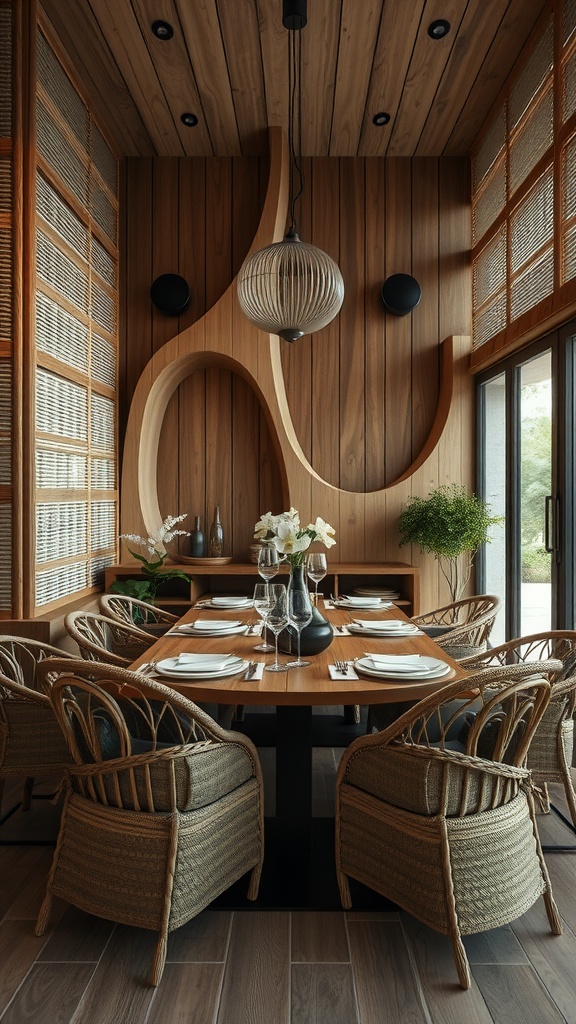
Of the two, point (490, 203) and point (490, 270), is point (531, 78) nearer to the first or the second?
point (490, 203)

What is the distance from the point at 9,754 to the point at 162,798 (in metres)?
0.79

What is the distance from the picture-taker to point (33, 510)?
3189mm

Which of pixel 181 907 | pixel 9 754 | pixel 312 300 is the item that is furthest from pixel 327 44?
pixel 181 907

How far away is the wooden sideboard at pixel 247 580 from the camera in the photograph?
14.1 feet

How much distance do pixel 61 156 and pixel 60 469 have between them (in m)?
1.60

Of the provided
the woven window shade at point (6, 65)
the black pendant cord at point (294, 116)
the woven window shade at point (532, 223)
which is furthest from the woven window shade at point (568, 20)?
the woven window shade at point (6, 65)

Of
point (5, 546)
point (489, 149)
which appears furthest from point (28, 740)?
point (489, 149)

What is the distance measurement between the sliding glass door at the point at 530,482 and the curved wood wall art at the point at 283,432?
22cm

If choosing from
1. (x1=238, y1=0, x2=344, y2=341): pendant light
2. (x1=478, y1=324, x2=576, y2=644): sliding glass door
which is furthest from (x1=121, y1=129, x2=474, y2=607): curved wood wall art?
(x1=238, y1=0, x2=344, y2=341): pendant light

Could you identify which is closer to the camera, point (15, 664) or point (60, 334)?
point (15, 664)

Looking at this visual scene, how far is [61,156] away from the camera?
3.61m

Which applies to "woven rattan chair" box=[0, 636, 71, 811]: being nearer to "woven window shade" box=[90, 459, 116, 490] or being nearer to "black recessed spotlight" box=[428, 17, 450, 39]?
"woven window shade" box=[90, 459, 116, 490]

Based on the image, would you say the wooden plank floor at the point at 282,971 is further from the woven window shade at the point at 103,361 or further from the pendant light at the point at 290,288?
the woven window shade at the point at 103,361

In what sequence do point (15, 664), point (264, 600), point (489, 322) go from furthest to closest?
point (489, 322) < point (15, 664) < point (264, 600)
